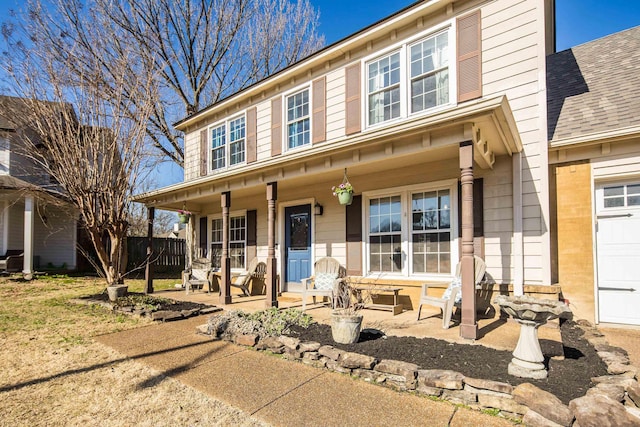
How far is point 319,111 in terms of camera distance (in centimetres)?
766

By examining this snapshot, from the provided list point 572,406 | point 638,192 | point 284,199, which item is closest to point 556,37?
point 638,192

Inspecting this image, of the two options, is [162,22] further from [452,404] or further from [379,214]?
[452,404]

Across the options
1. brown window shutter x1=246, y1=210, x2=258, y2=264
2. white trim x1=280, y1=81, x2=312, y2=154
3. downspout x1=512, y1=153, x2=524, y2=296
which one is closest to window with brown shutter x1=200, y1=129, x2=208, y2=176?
brown window shutter x1=246, y1=210, x2=258, y2=264

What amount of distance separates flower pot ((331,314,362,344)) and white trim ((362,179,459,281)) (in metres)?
2.40

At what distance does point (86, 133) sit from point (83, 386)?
200 inches

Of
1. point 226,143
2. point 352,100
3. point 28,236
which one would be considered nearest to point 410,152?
point 352,100

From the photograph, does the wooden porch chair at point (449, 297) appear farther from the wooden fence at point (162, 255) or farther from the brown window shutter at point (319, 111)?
the wooden fence at point (162, 255)

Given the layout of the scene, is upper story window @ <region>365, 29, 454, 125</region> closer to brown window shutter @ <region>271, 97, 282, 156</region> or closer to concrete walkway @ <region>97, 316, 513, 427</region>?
brown window shutter @ <region>271, 97, 282, 156</region>

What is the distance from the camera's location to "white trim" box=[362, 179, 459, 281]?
18.7 ft

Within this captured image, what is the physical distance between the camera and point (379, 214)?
262 inches

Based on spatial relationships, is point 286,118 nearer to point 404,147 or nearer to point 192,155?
point 192,155

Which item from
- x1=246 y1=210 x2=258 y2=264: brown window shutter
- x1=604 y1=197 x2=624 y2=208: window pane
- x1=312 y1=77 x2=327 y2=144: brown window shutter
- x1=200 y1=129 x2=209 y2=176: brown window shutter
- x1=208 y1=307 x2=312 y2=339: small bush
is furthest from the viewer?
x1=200 y1=129 x2=209 y2=176: brown window shutter

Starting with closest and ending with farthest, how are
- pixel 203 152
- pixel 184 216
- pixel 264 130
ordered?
pixel 264 130, pixel 184 216, pixel 203 152

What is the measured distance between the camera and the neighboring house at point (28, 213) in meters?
11.3
